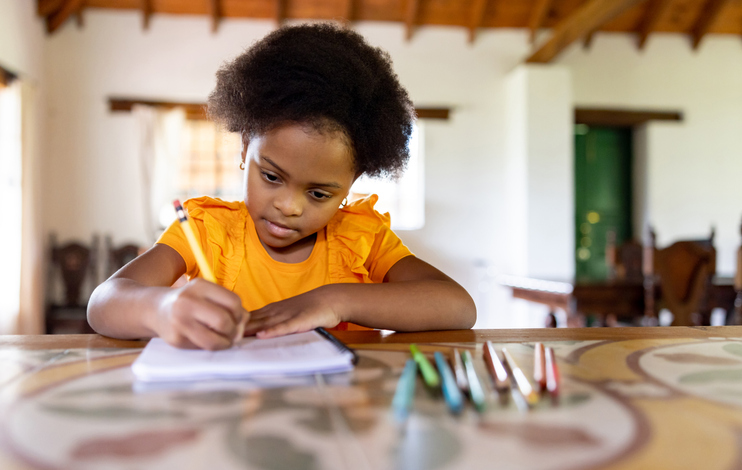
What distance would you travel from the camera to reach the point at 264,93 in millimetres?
840

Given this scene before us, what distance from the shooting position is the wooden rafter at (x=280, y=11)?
13.9ft

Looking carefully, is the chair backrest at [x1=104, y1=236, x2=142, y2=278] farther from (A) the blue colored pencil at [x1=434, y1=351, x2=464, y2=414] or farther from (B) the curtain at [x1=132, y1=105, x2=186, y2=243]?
(A) the blue colored pencil at [x1=434, y1=351, x2=464, y2=414]

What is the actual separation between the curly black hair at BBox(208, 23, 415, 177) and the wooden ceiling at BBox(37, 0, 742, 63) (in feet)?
11.6

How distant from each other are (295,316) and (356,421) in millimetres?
335

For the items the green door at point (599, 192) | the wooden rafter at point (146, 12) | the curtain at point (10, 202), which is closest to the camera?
the curtain at point (10, 202)

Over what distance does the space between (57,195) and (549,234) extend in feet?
12.8

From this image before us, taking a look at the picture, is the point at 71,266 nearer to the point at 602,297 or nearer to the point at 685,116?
the point at 602,297

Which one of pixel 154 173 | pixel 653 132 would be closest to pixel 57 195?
pixel 154 173

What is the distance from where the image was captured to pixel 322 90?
825 mm

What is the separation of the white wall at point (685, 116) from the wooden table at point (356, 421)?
15.9 feet

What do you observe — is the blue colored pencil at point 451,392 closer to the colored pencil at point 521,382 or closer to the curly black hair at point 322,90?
the colored pencil at point 521,382

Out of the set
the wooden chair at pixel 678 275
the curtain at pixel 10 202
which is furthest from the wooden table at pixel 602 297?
the curtain at pixel 10 202

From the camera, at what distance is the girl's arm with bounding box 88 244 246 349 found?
0.53 metres

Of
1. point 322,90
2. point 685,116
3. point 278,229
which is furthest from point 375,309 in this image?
point 685,116
